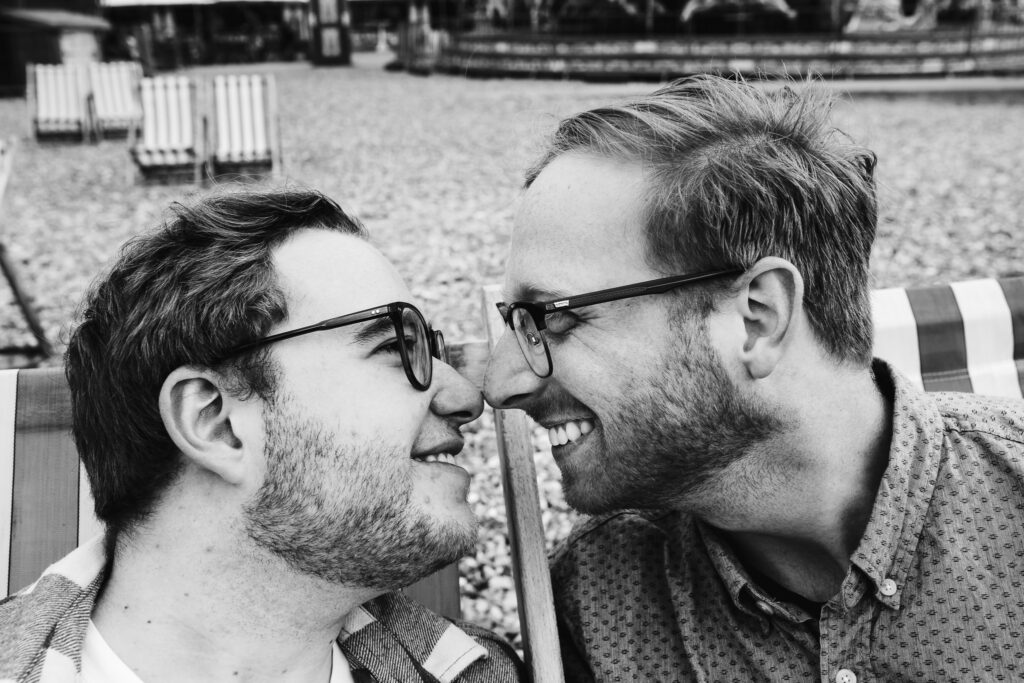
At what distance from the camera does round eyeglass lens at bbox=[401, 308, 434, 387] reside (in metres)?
1.98

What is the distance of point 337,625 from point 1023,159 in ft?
37.6

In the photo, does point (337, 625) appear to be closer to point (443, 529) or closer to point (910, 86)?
point (443, 529)

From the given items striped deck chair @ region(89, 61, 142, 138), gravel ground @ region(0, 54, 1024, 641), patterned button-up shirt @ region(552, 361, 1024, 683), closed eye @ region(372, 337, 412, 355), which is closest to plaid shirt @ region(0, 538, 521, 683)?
patterned button-up shirt @ region(552, 361, 1024, 683)

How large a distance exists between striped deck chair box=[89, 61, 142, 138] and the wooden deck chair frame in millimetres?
9434

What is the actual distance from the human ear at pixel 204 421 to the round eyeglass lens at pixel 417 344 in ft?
1.22

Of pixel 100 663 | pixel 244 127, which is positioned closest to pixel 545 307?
pixel 100 663

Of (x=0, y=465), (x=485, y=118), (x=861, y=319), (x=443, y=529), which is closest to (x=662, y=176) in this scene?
(x=861, y=319)

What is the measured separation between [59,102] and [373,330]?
48.4 feet

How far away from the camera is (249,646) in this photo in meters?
1.88

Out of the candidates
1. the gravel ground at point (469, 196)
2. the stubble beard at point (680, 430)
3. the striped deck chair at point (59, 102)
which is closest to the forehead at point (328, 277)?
the gravel ground at point (469, 196)

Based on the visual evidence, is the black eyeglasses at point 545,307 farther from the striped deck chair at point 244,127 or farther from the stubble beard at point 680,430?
the striped deck chair at point 244,127

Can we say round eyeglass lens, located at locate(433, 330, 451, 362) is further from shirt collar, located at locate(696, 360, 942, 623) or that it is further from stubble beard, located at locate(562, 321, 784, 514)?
shirt collar, located at locate(696, 360, 942, 623)

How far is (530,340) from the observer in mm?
2027

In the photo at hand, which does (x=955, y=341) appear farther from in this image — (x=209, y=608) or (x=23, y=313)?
(x=23, y=313)
